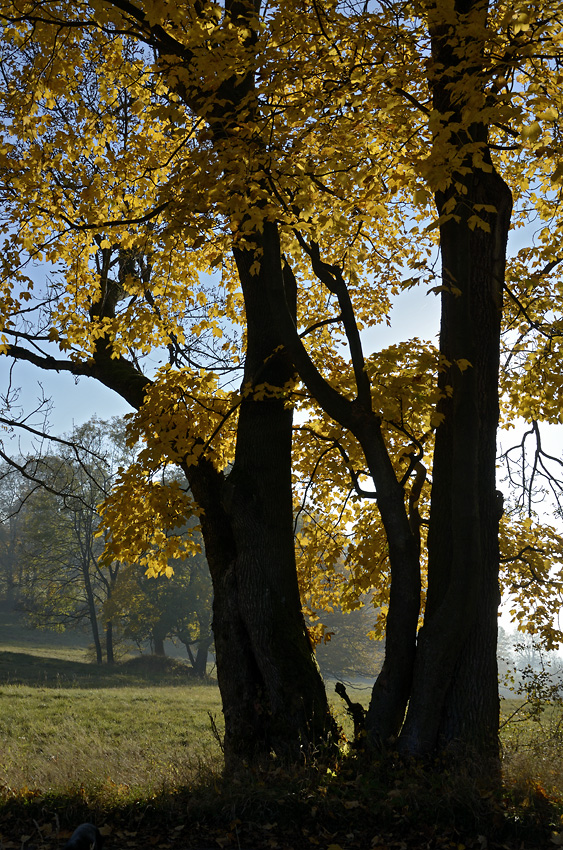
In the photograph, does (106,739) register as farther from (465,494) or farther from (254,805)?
(465,494)

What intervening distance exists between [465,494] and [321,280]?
2.88 meters

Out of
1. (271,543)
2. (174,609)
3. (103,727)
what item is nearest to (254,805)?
(271,543)

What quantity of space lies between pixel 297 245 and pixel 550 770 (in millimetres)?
5844

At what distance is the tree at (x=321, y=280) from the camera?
20.1 feet

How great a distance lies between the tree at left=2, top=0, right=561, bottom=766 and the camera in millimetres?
6125

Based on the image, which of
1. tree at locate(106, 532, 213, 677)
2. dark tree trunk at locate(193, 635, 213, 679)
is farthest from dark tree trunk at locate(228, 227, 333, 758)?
dark tree trunk at locate(193, 635, 213, 679)

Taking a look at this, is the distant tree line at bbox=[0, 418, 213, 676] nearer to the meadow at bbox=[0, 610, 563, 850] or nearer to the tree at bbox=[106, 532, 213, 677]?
the tree at bbox=[106, 532, 213, 677]

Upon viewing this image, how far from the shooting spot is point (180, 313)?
1112cm

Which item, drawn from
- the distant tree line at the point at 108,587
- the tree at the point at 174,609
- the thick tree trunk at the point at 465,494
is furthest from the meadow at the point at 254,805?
the tree at the point at 174,609

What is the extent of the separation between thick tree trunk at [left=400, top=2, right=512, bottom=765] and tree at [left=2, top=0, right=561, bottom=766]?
0.02m

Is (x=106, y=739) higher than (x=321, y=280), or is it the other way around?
(x=321, y=280)

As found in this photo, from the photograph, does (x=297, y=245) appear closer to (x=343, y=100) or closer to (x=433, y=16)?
(x=343, y=100)

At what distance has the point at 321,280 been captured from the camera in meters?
7.36

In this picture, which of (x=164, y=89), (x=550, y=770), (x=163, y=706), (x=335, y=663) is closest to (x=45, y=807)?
(x=550, y=770)
